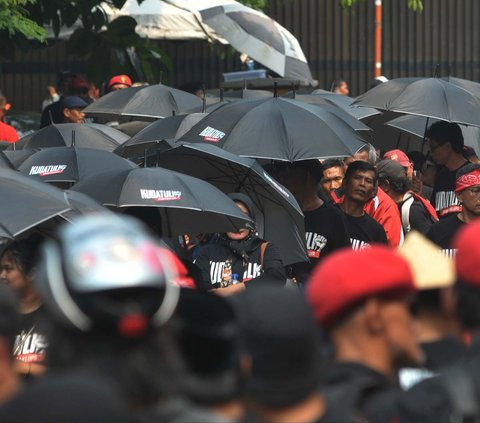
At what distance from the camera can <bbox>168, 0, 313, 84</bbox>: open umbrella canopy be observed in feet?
50.1

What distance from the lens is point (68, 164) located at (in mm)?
9977

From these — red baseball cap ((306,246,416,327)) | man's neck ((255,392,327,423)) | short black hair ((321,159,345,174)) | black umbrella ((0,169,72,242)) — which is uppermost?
red baseball cap ((306,246,416,327))

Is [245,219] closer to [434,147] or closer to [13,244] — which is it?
[13,244]

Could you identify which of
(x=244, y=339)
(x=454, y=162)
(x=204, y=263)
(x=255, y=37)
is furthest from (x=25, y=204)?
(x=255, y=37)

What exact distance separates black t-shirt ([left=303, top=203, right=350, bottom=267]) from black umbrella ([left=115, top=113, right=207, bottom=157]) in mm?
2034

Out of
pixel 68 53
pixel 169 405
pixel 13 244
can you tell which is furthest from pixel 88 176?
pixel 169 405

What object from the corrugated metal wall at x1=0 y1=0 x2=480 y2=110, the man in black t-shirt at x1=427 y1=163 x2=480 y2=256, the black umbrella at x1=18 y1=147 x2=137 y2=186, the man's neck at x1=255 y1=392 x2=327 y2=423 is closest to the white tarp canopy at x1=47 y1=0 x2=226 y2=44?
the corrugated metal wall at x1=0 y1=0 x2=480 y2=110

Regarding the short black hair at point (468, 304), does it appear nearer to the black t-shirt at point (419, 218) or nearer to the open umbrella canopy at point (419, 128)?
the black t-shirt at point (419, 218)

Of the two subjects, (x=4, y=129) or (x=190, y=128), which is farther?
(x=4, y=129)

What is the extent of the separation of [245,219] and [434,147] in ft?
13.3

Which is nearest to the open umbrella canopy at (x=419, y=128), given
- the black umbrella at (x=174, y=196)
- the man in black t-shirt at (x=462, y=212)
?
the man in black t-shirt at (x=462, y=212)

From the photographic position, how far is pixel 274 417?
145 inches

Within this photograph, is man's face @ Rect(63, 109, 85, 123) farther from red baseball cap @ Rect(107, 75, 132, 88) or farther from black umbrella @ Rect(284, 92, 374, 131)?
black umbrella @ Rect(284, 92, 374, 131)

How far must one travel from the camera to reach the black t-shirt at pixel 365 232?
397 inches
